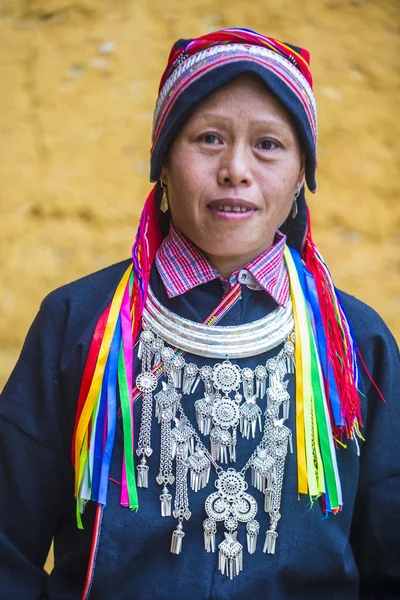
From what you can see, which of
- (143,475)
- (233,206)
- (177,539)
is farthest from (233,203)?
(177,539)

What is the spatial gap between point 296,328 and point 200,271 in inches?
9.8

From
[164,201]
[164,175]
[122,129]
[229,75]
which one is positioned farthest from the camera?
[122,129]

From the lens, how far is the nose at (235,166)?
174cm

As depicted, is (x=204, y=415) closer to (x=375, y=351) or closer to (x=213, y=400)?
(x=213, y=400)

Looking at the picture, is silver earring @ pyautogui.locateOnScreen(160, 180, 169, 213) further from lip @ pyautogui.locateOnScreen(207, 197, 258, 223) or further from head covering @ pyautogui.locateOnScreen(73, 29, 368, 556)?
lip @ pyautogui.locateOnScreen(207, 197, 258, 223)

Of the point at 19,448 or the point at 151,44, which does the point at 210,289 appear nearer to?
the point at 19,448

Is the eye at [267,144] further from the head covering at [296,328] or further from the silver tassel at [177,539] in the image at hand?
the silver tassel at [177,539]

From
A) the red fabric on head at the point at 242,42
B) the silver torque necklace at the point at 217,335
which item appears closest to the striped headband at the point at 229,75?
the red fabric on head at the point at 242,42

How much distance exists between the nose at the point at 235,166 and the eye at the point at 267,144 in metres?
0.04

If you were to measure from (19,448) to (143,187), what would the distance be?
4.53 feet

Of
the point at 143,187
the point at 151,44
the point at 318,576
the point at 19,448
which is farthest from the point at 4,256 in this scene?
the point at 318,576

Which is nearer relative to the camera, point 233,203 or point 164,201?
point 233,203

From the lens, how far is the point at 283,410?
1.86 meters

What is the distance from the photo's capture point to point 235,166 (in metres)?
1.74
